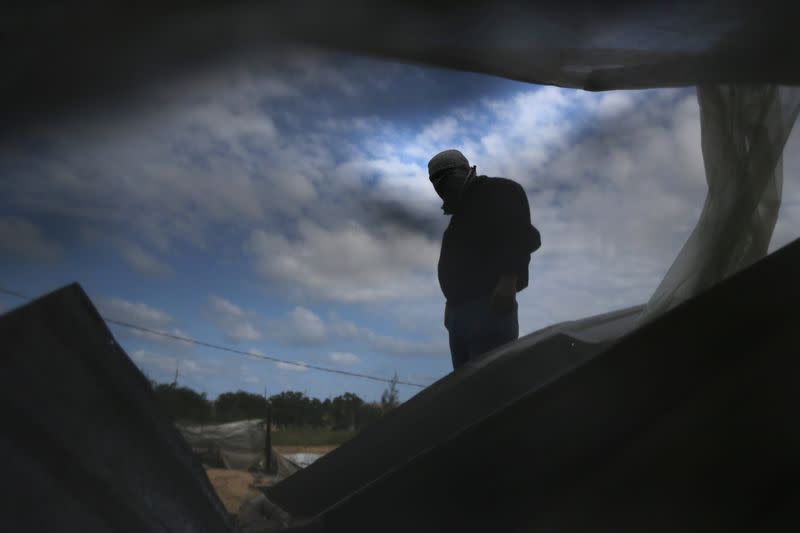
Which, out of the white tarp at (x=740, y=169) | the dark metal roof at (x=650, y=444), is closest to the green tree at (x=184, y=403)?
the dark metal roof at (x=650, y=444)

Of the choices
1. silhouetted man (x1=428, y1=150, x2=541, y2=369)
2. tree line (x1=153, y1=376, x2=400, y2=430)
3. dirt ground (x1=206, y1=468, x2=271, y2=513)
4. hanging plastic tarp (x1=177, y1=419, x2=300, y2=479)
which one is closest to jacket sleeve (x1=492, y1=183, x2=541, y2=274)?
silhouetted man (x1=428, y1=150, x2=541, y2=369)

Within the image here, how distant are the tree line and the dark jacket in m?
0.37

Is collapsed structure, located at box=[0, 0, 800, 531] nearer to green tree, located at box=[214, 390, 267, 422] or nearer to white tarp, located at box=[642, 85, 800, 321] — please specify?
white tarp, located at box=[642, 85, 800, 321]

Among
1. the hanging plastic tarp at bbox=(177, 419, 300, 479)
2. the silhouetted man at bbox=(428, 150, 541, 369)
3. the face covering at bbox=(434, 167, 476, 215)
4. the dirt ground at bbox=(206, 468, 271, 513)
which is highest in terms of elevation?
the face covering at bbox=(434, 167, 476, 215)

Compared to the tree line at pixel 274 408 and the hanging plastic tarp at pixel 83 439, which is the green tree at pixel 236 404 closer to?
the tree line at pixel 274 408

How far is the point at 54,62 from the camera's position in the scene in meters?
0.63

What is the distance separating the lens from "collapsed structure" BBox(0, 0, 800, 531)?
0.63m

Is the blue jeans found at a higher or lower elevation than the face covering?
lower

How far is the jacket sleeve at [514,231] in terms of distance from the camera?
162 centimetres

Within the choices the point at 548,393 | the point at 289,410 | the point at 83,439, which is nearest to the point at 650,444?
the point at 548,393

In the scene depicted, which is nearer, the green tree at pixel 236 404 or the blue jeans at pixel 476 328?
the green tree at pixel 236 404

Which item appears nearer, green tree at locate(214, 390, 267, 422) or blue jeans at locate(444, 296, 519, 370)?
green tree at locate(214, 390, 267, 422)

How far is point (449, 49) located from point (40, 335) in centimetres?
65

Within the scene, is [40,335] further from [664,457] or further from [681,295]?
[681,295]
